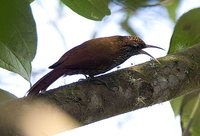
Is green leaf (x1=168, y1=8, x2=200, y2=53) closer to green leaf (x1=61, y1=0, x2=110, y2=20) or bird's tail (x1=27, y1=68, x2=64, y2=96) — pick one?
green leaf (x1=61, y1=0, x2=110, y2=20)

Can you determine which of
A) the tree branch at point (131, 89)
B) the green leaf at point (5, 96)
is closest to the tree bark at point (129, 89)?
the tree branch at point (131, 89)

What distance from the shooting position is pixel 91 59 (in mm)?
1479

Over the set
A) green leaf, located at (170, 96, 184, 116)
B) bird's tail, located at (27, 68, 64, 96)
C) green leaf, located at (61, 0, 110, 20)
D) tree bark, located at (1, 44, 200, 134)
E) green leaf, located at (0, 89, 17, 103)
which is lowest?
green leaf, located at (170, 96, 184, 116)

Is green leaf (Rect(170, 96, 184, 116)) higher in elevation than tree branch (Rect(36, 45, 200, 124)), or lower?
lower

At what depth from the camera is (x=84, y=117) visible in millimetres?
1298

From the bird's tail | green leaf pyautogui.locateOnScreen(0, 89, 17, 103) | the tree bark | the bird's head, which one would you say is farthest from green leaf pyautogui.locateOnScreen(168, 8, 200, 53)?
green leaf pyautogui.locateOnScreen(0, 89, 17, 103)

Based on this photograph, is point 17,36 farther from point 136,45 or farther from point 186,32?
point 186,32

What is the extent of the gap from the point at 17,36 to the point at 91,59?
31 cm

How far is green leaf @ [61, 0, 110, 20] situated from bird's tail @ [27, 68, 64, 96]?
0.62 ft

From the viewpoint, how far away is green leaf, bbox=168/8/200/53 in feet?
6.04

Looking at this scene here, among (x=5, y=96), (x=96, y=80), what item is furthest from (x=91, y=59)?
(x=5, y=96)

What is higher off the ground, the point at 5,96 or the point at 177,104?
the point at 5,96

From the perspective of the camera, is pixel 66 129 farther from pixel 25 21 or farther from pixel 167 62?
pixel 167 62

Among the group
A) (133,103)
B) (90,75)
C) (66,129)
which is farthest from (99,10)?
(66,129)
